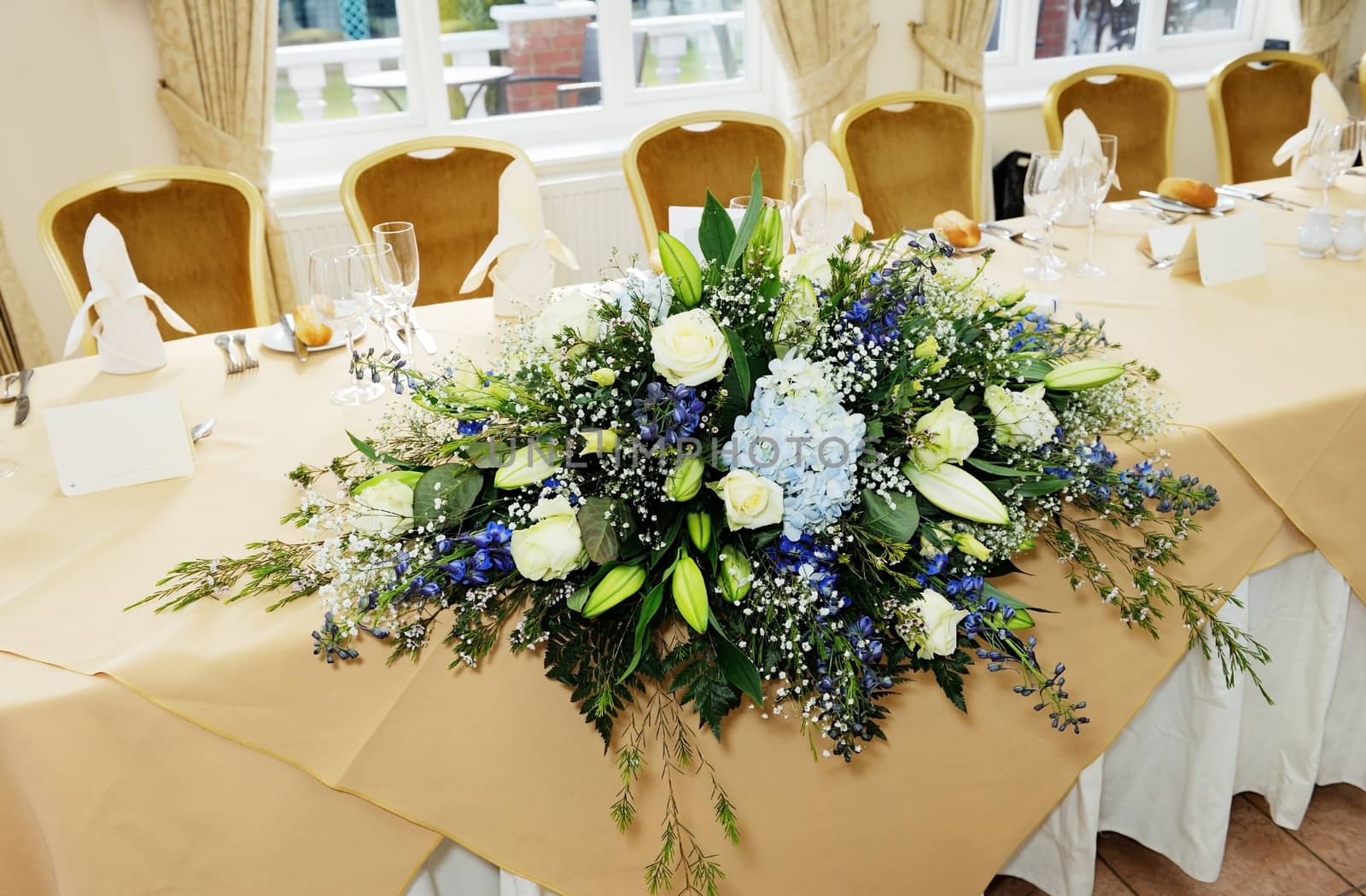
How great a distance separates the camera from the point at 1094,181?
188 cm

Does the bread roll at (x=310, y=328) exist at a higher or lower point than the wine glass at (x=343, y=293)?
lower

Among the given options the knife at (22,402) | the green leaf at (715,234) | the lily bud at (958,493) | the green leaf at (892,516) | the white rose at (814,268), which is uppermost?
the green leaf at (715,234)

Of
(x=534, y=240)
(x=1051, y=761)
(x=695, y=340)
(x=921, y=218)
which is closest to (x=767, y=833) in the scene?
(x=1051, y=761)

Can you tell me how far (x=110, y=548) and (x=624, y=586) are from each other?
2.06ft

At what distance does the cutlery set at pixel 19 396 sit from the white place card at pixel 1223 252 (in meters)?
1.87

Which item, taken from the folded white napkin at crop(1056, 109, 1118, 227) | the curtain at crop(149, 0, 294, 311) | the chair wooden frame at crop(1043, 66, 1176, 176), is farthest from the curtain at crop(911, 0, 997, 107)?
the curtain at crop(149, 0, 294, 311)

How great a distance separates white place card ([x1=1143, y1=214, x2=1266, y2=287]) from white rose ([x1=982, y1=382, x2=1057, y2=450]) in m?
0.95

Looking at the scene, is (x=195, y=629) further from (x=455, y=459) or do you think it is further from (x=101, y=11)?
(x=101, y=11)

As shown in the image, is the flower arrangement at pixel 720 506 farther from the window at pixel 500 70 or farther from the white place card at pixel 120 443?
the window at pixel 500 70

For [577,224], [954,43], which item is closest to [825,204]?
[577,224]

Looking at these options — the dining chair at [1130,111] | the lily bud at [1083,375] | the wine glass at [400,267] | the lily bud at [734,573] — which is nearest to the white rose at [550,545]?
the lily bud at [734,573]

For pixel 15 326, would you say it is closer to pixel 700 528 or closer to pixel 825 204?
pixel 825 204

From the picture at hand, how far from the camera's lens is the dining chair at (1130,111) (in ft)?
9.87

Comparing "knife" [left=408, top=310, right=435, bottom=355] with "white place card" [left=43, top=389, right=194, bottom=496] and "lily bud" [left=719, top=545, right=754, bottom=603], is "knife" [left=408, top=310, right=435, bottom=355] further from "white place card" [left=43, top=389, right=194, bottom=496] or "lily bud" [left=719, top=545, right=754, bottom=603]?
"lily bud" [left=719, top=545, right=754, bottom=603]
